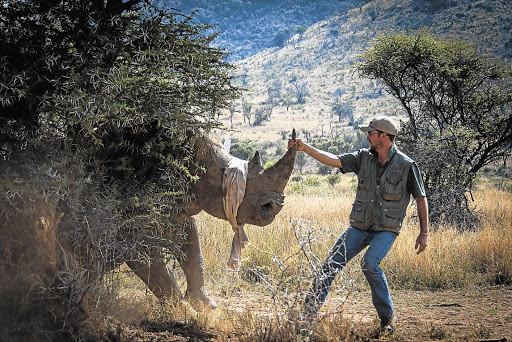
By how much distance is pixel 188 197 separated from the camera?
18.4 feet

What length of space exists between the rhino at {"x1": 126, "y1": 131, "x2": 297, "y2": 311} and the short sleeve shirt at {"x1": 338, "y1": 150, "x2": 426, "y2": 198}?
619mm

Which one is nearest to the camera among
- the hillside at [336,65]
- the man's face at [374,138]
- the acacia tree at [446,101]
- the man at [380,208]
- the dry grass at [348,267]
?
the man at [380,208]

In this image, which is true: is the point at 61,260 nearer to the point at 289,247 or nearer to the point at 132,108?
the point at 132,108

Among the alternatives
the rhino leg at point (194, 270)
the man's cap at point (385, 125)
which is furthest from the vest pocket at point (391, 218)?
the rhino leg at point (194, 270)

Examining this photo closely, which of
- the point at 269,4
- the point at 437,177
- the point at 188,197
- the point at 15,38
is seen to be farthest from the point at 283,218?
the point at 269,4

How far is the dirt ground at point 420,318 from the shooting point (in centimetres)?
496

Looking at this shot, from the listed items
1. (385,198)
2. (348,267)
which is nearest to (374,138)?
(385,198)

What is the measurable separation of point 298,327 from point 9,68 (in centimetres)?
346

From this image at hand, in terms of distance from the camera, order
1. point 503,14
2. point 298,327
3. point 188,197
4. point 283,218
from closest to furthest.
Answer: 1. point 298,327
2. point 188,197
3. point 283,218
4. point 503,14

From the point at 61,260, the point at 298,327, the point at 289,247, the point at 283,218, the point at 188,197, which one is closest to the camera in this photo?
the point at 298,327

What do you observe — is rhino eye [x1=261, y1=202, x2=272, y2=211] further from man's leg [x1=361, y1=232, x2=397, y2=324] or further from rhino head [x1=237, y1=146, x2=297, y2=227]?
man's leg [x1=361, y1=232, x2=397, y2=324]

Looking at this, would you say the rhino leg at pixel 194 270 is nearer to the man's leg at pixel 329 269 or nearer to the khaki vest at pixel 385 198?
the man's leg at pixel 329 269

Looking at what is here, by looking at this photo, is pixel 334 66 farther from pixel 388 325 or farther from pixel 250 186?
pixel 388 325

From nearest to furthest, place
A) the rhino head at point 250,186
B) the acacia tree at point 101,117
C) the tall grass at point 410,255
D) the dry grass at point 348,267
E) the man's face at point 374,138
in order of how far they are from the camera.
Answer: the acacia tree at point 101,117 → the man's face at point 374,138 → the rhino head at point 250,186 → the dry grass at point 348,267 → the tall grass at point 410,255
